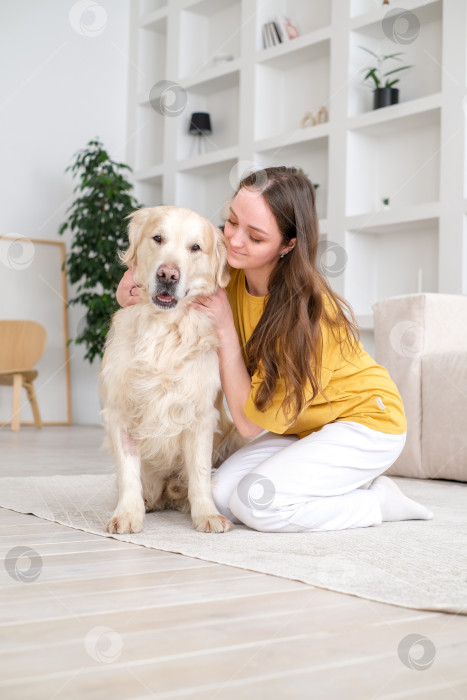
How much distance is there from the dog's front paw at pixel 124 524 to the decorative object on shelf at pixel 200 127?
4.85 meters

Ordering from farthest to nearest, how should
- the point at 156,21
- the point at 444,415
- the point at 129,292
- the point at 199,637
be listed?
the point at 156,21 → the point at 444,415 → the point at 129,292 → the point at 199,637

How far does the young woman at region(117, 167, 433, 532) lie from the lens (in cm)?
184

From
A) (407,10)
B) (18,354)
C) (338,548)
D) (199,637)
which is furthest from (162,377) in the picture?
(18,354)

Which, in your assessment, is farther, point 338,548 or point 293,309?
point 293,309

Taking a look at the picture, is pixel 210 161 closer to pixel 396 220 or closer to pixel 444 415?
pixel 396 220

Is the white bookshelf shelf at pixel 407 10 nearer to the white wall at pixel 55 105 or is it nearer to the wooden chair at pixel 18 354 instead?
the white wall at pixel 55 105

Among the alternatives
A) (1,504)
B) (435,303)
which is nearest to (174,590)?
(1,504)

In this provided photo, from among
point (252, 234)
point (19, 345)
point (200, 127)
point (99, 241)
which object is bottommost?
point (19, 345)

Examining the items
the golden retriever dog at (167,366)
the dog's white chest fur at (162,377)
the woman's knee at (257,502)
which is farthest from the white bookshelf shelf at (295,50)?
the woman's knee at (257,502)

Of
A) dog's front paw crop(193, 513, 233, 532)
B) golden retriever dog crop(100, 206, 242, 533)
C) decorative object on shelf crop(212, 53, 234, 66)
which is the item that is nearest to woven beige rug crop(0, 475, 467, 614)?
dog's front paw crop(193, 513, 233, 532)

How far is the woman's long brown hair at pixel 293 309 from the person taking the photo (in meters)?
1.84

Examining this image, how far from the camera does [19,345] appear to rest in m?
5.50

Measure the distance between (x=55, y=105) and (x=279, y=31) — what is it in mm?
1916

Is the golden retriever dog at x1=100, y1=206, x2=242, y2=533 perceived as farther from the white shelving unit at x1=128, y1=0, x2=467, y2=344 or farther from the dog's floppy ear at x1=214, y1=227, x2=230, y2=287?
the white shelving unit at x1=128, y1=0, x2=467, y2=344
